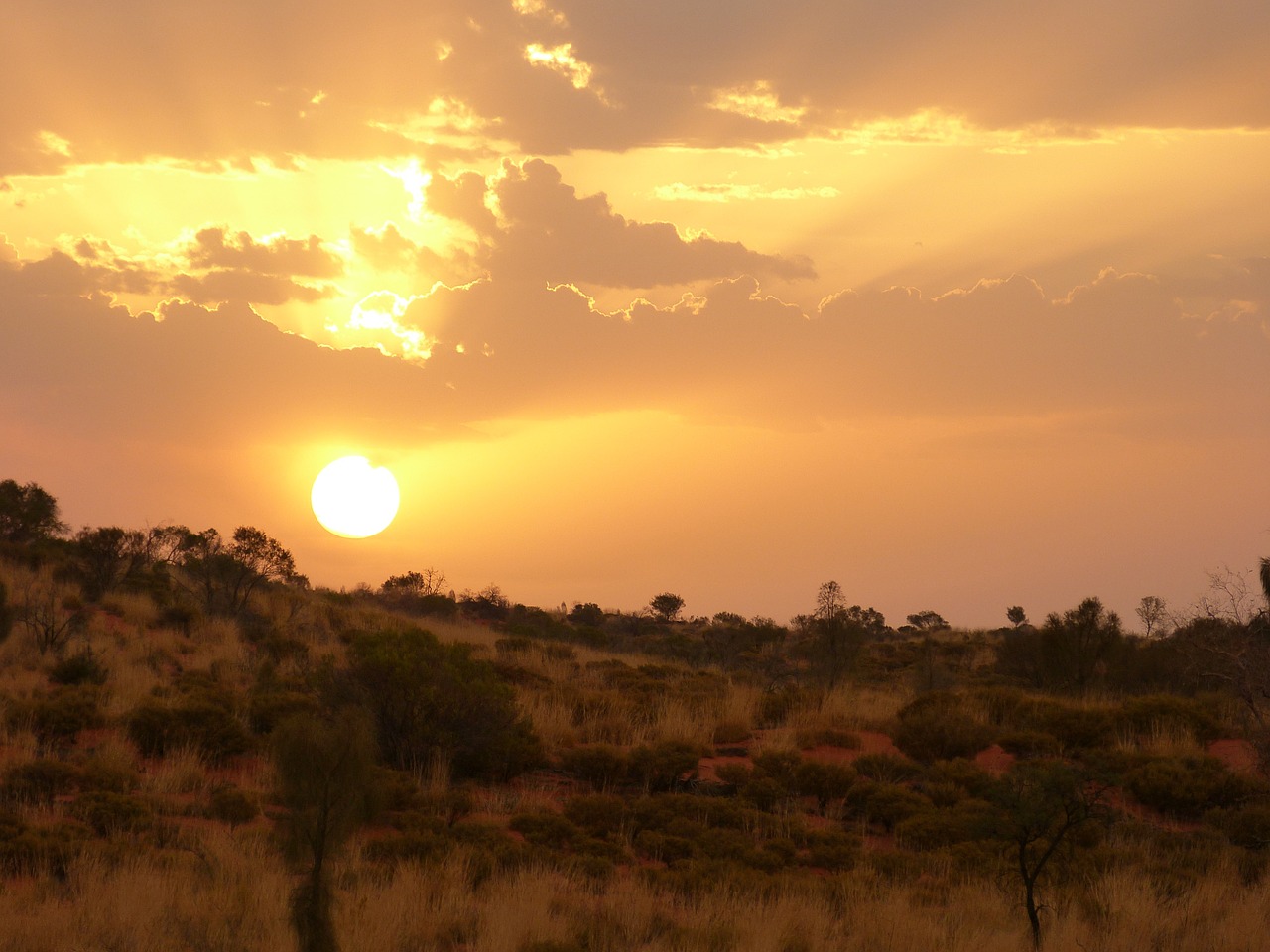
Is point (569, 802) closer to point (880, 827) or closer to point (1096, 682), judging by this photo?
point (880, 827)

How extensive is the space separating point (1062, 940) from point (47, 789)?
35.9 feet

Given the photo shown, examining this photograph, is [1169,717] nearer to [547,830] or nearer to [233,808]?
[547,830]

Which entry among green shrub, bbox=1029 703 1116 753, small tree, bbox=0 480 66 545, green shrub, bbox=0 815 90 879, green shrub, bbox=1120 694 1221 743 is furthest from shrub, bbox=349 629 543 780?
small tree, bbox=0 480 66 545

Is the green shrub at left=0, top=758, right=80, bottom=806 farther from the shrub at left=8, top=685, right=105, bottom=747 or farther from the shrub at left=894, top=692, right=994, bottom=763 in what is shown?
the shrub at left=894, top=692, right=994, bottom=763

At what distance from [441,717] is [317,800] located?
8.01 m

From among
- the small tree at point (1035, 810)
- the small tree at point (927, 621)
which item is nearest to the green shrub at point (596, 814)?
the small tree at point (1035, 810)

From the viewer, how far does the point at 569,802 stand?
14.0m

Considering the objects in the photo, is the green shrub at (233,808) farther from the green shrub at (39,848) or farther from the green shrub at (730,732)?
the green shrub at (730,732)

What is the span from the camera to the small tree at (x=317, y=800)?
7.47 meters

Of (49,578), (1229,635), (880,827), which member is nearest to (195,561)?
(49,578)

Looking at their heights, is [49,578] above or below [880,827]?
above

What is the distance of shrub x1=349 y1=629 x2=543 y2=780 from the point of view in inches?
609

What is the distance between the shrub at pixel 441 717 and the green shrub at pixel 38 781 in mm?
3922

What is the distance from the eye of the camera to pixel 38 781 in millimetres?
12789
